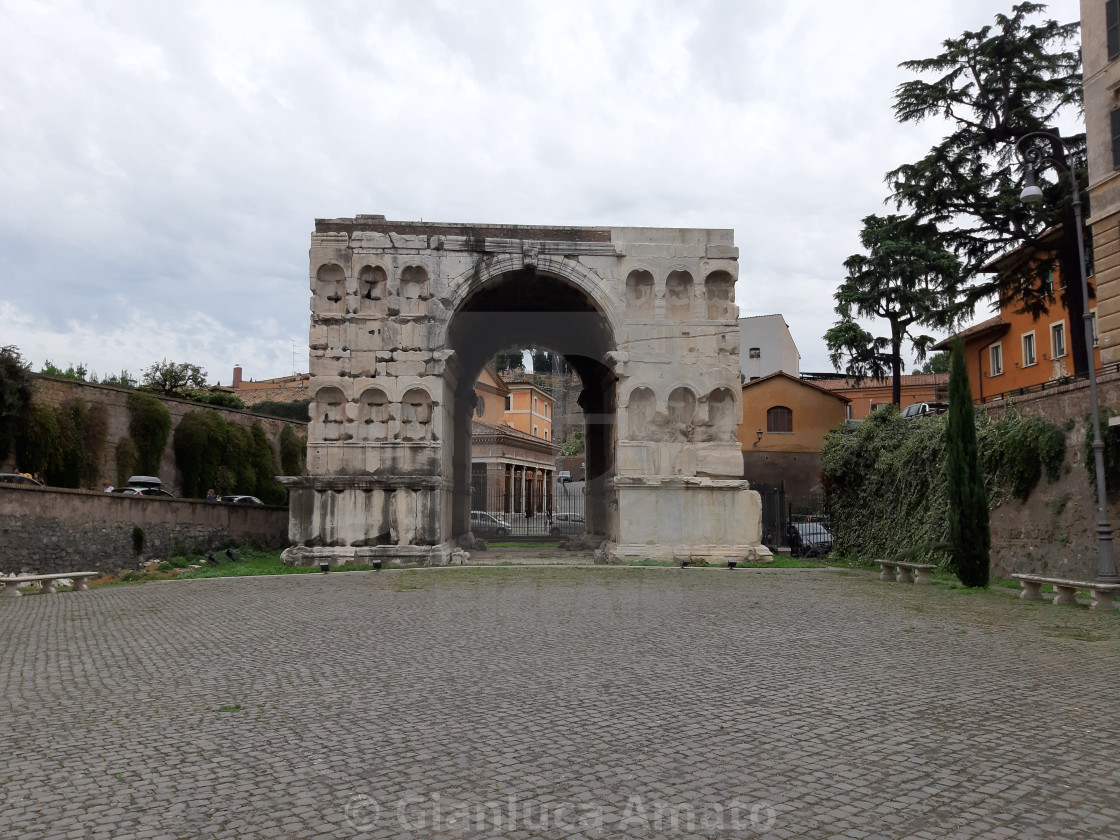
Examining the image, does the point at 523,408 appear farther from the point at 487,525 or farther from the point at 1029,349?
the point at 1029,349

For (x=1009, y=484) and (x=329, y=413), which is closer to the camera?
(x=1009, y=484)

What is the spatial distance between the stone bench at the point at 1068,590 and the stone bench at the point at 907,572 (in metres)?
2.06

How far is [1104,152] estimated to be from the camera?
20.6 m

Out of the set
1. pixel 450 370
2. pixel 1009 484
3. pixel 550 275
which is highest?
pixel 550 275

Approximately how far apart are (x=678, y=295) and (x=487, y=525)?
15894 millimetres

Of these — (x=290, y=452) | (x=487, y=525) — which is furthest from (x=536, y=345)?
(x=290, y=452)

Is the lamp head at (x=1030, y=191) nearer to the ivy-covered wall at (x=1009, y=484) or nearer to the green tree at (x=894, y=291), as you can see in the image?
Result: the ivy-covered wall at (x=1009, y=484)

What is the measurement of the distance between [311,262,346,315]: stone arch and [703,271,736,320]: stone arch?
848 centimetres

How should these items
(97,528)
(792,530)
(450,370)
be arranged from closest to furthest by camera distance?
1. (450,370)
2. (97,528)
3. (792,530)

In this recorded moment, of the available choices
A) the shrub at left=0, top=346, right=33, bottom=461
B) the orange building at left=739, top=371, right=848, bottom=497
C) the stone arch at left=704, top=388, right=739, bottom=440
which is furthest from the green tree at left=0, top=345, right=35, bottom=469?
the orange building at left=739, top=371, right=848, bottom=497

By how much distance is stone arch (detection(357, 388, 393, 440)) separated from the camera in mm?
19422

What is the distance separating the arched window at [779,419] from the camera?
3866cm

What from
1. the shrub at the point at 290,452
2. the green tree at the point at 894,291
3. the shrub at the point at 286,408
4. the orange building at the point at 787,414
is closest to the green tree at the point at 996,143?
the green tree at the point at 894,291

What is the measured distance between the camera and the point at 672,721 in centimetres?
564
